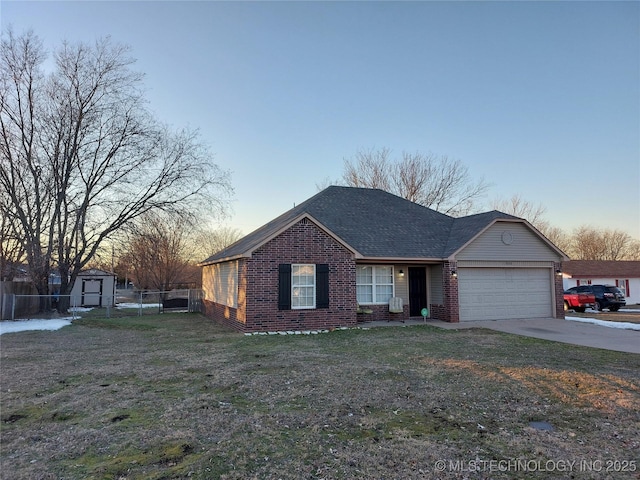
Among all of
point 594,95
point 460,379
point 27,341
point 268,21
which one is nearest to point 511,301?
point 594,95

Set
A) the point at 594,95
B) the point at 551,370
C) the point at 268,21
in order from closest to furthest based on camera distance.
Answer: the point at 551,370, the point at 268,21, the point at 594,95

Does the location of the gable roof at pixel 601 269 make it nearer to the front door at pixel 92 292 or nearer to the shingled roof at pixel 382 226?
the shingled roof at pixel 382 226

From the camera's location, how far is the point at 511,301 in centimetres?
1551

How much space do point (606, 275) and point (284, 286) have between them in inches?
1238

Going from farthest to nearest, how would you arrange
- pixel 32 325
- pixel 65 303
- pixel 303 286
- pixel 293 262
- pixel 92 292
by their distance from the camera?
pixel 92 292 → pixel 65 303 → pixel 32 325 → pixel 303 286 → pixel 293 262

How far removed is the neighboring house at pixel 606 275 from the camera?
31609mm

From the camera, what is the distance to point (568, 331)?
40.4 feet

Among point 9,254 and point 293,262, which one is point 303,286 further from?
point 9,254

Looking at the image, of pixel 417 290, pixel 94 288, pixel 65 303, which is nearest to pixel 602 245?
pixel 417 290

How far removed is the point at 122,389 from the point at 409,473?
463 cm

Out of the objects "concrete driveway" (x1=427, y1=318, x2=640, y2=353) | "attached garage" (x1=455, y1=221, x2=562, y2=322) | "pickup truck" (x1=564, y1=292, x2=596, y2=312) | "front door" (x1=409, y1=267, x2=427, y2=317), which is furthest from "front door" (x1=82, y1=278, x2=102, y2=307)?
"pickup truck" (x1=564, y1=292, x2=596, y2=312)

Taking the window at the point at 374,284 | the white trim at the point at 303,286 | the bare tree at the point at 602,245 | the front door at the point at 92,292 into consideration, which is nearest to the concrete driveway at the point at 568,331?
the window at the point at 374,284

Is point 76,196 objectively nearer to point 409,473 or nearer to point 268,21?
point 268,21

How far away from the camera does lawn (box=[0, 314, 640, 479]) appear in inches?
137
